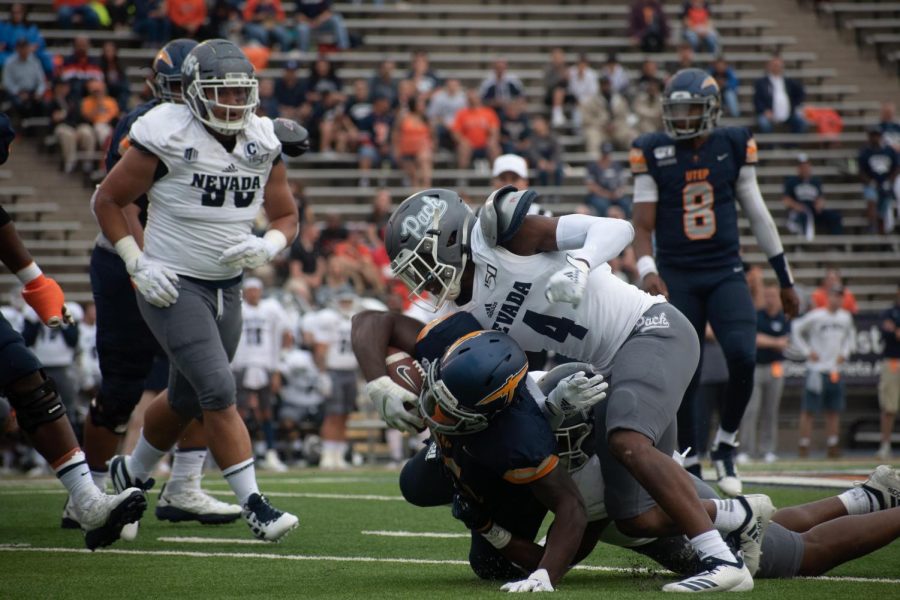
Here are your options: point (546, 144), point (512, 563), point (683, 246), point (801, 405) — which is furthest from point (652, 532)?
point (546, 144)

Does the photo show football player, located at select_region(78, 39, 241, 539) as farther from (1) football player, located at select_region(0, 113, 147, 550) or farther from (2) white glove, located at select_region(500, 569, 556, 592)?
(2) white glove, located at select_region(500, 569, 556, 592)

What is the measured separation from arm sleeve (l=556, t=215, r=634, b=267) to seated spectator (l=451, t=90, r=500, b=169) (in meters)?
12.9

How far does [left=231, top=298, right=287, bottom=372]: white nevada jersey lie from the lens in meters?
12.5

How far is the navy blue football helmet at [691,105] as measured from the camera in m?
7.15

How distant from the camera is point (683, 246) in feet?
23.8

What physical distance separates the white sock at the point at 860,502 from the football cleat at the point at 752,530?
1.50 ft

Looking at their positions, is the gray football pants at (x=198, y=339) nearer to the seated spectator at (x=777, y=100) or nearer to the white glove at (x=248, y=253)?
the white glove at (x=248, y=253)

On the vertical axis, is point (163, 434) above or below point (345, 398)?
above

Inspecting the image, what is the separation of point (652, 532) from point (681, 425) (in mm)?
2864


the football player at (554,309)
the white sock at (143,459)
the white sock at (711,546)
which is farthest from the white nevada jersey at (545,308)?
the white sock at (143,459)

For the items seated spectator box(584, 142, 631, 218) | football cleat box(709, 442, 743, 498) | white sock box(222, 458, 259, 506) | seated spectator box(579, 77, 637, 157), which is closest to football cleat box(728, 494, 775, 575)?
white sock box(222, 458, 259, 506)

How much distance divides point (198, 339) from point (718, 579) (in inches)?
97.0

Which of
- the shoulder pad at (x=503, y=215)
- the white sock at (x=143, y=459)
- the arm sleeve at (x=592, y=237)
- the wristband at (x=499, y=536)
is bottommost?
the white sock at (x=143, y=459)

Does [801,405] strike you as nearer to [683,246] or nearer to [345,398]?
[345,398]
